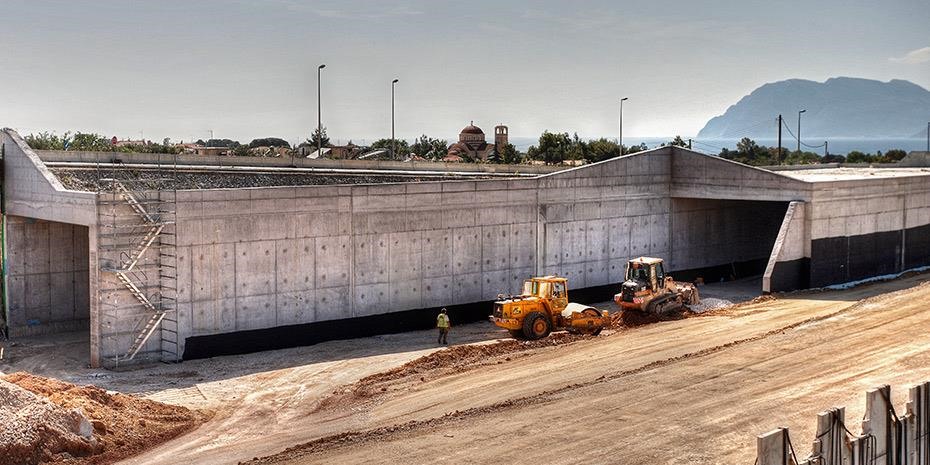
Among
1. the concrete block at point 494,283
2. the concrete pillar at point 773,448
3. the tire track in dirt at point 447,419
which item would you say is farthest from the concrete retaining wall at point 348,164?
the concrete pillar at point 773,448

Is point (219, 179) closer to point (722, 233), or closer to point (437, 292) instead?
point (437, 292)

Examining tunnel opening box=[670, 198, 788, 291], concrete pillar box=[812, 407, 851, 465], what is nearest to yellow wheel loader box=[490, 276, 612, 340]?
tunnel opening box=[670, 198, 788, 291]

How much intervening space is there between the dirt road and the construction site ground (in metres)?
0.06

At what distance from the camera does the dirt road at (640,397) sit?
71.9ft

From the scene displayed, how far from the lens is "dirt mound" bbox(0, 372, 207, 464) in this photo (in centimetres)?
2281

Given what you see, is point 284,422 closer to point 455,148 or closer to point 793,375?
point 793,375

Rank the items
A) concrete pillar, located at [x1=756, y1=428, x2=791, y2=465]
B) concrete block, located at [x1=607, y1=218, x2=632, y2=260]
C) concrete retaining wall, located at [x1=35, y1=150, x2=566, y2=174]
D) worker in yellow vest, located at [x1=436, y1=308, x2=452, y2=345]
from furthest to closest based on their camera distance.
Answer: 1. concrete retaining wall, located at [x1=35, y1=150, x2=566, y2=174]
2. concrete block, located at [x1=607, y1=218, x2=632, y2=260]
3. worker in yellow vest, located at [x1=436, y1=308, x2=452, y2=345]
4. concrete pillar, located at [x1=756, y1=428, x2=791, y2=465]

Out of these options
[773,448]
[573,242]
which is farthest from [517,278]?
[773,448]

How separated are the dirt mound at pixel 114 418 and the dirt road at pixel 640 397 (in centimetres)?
353

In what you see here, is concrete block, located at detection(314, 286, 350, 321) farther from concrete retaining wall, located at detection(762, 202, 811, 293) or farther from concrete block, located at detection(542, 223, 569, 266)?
concrete retaining wall, located at detection(762, 202, 811, 293)

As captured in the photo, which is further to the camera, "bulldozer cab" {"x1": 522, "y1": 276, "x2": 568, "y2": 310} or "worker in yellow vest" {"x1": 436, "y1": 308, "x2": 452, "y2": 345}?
"bulldozer cab" {"x1": 522, "y1": 276, "x2": 568, "y2": 310}

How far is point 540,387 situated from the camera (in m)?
27.3

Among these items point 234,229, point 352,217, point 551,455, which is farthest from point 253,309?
point 551,455

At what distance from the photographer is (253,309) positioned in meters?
34.8
